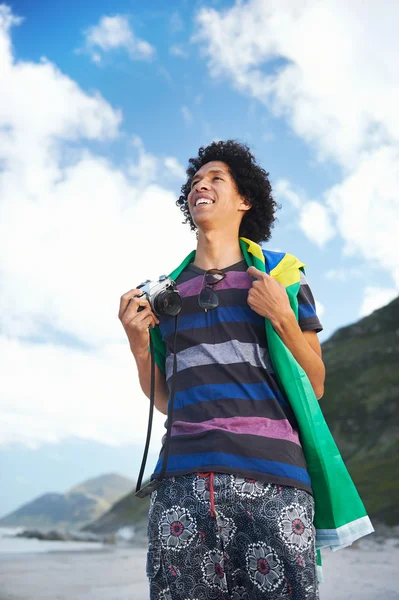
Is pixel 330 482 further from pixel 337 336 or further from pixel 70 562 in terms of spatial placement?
pixel 337 336

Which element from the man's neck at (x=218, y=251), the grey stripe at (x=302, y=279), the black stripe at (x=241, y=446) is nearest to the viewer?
the black stripe at (x=241, y=446)

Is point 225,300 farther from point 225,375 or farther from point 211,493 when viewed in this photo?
point 211,493

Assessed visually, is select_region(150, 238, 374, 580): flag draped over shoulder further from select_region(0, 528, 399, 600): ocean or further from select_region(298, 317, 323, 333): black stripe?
select_region(0, 528, 399, 600): ocean

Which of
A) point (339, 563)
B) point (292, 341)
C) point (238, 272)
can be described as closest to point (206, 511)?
point (292, 341)

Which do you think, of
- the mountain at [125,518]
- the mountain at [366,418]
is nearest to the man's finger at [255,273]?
the mountain at [366,418]

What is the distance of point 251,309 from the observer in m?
Answer: 3.32

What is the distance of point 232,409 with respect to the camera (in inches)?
116

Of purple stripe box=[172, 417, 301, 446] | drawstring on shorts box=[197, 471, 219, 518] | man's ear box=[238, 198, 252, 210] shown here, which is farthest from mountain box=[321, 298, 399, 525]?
drawstring on shorts box=[197, 471, 219, 518]

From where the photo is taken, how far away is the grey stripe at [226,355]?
3.14m

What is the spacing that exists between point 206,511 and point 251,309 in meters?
1.06

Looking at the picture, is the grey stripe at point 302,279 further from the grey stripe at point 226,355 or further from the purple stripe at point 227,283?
the grey stripe at point 226,355

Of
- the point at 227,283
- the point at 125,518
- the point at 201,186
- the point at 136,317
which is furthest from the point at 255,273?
the point at 125,518

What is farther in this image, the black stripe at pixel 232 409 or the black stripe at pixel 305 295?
the black stripe at pixel 305 295

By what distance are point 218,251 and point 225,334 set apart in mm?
651
